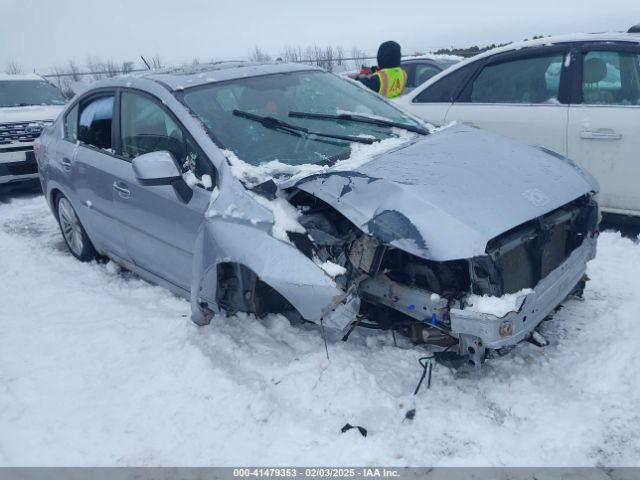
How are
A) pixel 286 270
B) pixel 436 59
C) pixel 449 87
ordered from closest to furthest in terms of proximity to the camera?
pixel 286 270
pixel 449 87
pixel 436 59

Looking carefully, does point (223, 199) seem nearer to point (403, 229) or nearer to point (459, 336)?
point (403, 229)

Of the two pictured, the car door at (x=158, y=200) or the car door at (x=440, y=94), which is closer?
the car door at (x=158, y=200)

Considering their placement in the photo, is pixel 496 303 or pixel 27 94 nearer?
pixel 496 303

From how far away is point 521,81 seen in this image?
4953mm

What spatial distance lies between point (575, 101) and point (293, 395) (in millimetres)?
3510

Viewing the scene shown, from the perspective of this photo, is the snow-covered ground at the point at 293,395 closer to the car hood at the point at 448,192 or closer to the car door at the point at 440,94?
the car hood at the point at 448,192

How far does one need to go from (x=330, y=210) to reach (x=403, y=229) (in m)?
0.57

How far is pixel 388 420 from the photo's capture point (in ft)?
8.66

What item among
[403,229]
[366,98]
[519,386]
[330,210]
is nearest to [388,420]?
[519,386]

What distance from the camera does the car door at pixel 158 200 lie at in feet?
10.6

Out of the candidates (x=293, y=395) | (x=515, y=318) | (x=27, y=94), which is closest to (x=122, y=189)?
(x=293, y=395)

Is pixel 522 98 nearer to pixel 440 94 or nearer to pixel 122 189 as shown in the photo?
pixel 440 94

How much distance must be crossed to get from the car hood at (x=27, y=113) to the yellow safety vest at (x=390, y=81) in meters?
5.04

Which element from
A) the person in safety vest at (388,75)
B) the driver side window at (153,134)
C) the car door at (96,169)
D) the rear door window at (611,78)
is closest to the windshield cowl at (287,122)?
the driver side window at (153,134)
